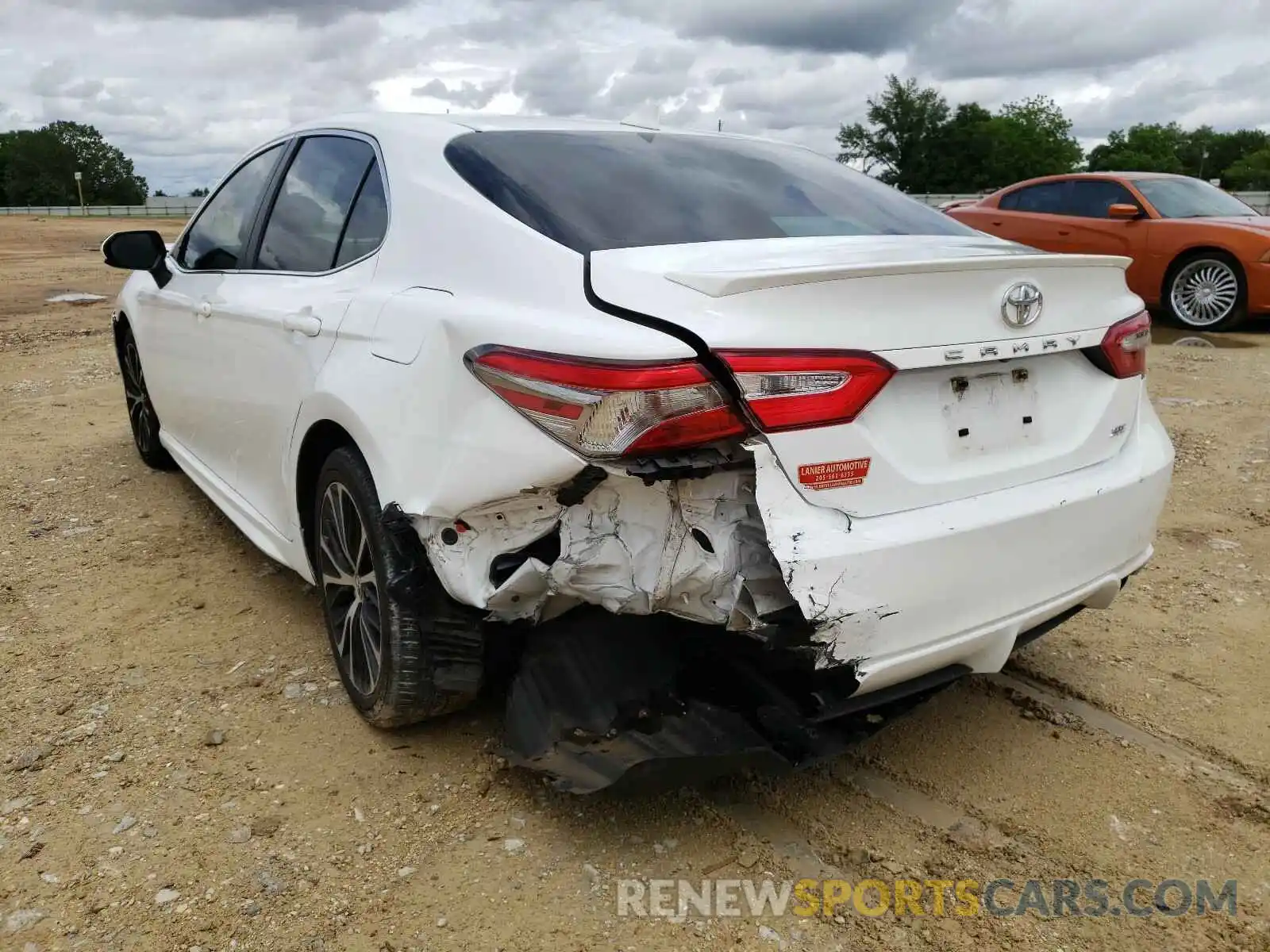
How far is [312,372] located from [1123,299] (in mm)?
2182

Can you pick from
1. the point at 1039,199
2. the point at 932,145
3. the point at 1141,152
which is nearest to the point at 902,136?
the point at 932,145

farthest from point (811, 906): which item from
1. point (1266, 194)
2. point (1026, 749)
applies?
point (1266, 194)

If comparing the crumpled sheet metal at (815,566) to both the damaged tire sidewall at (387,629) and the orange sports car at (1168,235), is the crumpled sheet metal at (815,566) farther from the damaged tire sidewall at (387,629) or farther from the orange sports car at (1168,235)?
the orange sports car at (1168,235)

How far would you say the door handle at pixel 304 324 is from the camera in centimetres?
288

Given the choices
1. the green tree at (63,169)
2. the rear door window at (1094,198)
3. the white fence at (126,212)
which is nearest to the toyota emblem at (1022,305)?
the rear door window at (1094,198)

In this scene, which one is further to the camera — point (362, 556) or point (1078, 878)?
point (362, 556)

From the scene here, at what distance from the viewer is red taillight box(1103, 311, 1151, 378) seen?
2.60 meters

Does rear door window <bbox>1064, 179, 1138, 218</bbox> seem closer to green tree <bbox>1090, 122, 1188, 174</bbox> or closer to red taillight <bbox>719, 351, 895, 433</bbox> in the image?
red taillight <bbox>719, 351, 895, 433</bbox>

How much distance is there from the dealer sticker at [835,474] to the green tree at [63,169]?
Result: 344 ft

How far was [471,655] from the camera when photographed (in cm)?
264

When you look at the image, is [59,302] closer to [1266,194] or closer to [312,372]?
[312,372]

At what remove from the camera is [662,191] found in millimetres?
2666

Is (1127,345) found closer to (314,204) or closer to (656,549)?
(656,549)

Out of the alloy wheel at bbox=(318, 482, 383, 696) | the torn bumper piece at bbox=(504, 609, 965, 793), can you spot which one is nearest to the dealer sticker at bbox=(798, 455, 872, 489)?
the torn bumper piece at bbox=(504, 609, 965, 793)
